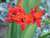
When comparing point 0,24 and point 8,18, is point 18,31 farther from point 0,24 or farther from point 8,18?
point 0,24

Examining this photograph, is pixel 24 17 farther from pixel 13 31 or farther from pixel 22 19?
pixel 13 31

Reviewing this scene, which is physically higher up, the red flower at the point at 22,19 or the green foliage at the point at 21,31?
the red flower at the point at 22,19

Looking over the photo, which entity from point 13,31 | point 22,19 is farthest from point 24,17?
point 13,31

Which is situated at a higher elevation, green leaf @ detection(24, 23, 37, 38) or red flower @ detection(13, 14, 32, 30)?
red flower @ detection(13, 14, 32, 30)

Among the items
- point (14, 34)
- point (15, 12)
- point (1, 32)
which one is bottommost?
point (1, 32)

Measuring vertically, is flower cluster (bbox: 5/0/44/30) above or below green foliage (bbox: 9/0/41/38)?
above

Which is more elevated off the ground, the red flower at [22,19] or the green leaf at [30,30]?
the red flower at [22,19]

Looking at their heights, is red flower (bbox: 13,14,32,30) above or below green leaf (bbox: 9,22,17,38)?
above

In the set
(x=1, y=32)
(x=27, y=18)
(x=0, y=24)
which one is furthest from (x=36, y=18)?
(x=0, y=24)

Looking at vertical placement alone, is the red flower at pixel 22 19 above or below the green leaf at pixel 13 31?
above

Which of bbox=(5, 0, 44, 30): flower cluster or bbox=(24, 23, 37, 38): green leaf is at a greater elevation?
bbox=(5, 0, 44, 30): flower cluster

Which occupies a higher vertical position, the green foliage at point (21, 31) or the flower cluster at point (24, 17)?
the flower cluster at point (24, 17)
